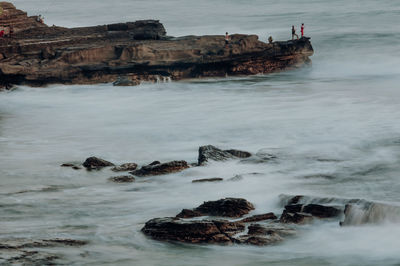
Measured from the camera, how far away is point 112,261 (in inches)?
585

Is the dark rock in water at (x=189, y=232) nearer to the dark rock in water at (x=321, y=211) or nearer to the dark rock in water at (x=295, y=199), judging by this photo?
the dark rock in water at (x=321, y=211)

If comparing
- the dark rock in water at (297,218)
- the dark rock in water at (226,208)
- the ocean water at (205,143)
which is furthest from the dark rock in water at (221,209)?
the dark rock in water at (297,218)

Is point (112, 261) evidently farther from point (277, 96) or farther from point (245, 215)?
point (277, 96)

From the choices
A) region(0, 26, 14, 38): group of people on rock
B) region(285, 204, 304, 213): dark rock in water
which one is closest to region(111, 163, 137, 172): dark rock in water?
region(285, 204, 304, 213): dark rock in water

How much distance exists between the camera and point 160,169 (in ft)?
69.9

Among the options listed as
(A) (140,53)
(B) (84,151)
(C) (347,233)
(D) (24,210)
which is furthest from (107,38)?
(C) (347,233)

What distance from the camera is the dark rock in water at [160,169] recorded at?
2121 centimetres

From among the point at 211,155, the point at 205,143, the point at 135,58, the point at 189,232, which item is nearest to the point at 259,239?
the point at 189,232

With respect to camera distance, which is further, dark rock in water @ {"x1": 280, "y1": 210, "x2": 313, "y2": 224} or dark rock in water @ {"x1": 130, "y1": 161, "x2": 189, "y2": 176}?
dark rock in water @ {"x1": 130, "y1": 161, "x2": 189, "y2": 176}

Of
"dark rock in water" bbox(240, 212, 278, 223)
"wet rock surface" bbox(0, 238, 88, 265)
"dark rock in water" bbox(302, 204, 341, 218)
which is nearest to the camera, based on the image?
"wet rock surface" bbox(0, 238, 88, 265)

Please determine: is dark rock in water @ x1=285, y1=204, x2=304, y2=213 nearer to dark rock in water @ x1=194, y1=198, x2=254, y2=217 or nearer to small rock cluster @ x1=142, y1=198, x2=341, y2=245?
small rock cluster @ x1=142, y1=198, x2=341, y2=245

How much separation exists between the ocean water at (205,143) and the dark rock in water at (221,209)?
71 centimetres

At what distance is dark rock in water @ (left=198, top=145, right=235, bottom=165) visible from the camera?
22.3 metres

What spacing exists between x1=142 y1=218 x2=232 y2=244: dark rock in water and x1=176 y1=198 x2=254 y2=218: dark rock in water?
960mm
